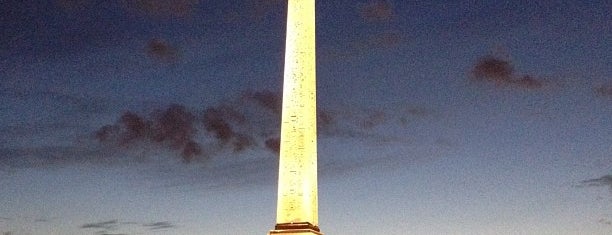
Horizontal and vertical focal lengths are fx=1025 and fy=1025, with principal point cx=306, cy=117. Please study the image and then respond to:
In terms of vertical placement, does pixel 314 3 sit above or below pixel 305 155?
above

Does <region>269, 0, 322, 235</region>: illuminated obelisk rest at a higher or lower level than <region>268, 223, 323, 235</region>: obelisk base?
higher

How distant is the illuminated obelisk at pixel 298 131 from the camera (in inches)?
1435

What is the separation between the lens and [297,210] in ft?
119

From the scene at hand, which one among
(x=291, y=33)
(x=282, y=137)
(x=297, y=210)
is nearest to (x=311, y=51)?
(x=291, y=33)

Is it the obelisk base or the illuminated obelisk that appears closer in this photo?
the obelisk base

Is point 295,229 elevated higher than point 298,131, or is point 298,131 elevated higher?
point 298,131

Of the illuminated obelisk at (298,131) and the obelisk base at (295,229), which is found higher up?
the illuminated obelisk at (298,131)

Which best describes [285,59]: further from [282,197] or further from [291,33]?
[282,197]

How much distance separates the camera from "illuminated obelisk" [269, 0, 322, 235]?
36438 millimetres

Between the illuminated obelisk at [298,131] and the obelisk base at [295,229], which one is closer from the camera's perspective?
the obelisk base at [295,229]

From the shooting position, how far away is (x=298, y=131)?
121ft

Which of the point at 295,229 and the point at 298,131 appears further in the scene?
the point at 298,131

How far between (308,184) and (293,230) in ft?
5.76

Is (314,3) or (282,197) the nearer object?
(282,197)
